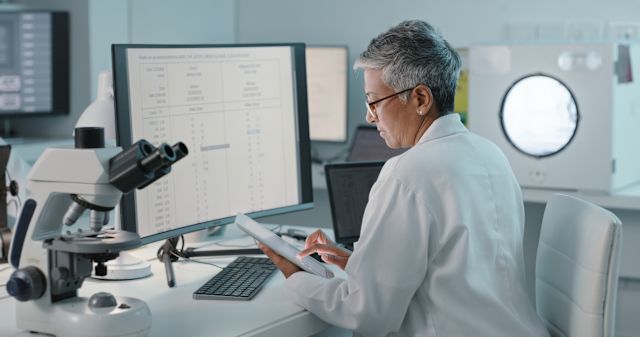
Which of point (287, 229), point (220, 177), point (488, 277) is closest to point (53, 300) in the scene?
point (220, 177)

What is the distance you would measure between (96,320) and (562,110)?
185 cm

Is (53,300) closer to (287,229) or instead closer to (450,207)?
(450,207)

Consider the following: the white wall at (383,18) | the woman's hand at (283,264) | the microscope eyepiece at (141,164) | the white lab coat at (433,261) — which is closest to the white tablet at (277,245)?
the woman's hand at (283,264)

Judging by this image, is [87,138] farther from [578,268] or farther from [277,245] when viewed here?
[578,268]

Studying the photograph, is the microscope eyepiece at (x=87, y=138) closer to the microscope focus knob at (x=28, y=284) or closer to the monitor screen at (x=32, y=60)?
the microscope focus knob at (x=28, y=284)

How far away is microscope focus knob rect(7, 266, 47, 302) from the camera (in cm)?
133

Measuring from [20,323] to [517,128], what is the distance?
73.1 inches

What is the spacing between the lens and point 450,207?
1.45 meters

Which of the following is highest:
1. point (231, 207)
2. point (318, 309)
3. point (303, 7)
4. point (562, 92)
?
point (303, 7)

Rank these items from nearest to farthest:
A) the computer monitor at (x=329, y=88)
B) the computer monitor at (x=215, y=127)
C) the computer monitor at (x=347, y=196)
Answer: the computer monitor at (x=215, y=127) → the computer monitor at (x=347, y=196) → the computer monitor at (x=329, y=88)

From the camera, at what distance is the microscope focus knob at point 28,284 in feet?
4.36

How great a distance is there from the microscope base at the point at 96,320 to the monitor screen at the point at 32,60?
97.6 inches

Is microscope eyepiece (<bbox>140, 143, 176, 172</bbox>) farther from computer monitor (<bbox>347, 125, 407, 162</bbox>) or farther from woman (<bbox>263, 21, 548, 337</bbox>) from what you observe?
Result: computer monitor (<bbox>347, 125, 407, 162</bbox>)

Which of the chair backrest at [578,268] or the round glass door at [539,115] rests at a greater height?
the round glass door at [539,115]
